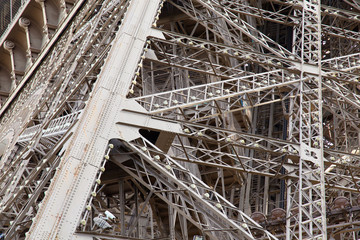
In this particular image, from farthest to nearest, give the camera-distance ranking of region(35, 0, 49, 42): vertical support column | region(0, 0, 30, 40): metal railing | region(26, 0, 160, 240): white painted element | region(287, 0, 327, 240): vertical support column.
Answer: region(0, 0, 30, 40): metal railing < region(35, 0, 49, 42): vertical support column < region(287, 0, 327, 240): vertical support column < region(26, 0, 160, 240): white painted element

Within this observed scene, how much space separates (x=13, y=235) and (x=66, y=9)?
63.7 feet

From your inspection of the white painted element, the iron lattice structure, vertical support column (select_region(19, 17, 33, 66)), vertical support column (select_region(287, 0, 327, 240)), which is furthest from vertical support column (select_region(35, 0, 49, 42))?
the white painted element

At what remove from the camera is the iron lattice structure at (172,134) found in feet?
42.0

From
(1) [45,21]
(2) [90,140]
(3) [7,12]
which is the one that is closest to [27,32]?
(1) [45,21]

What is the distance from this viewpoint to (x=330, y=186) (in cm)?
1549

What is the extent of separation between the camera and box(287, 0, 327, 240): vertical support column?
13.1 m

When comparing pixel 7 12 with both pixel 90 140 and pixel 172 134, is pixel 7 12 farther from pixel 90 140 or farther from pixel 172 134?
pixel 90 140

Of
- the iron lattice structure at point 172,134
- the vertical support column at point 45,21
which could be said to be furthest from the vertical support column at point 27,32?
the iron lattice structure at point 172,134

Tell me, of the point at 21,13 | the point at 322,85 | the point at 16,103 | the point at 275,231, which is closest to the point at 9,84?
the point at 21,13

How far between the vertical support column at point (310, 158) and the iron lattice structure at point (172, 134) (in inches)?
1.4

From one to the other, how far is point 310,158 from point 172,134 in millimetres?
2775

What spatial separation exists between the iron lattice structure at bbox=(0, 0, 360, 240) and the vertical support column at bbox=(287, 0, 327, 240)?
0.04 m

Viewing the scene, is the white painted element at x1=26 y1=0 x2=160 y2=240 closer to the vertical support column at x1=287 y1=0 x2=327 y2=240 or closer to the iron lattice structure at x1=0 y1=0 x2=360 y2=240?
the iron lattice structure at x1=0 y1=0 x2=360 y2=240

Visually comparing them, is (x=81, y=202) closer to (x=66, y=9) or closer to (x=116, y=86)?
(x=116, y=86)
